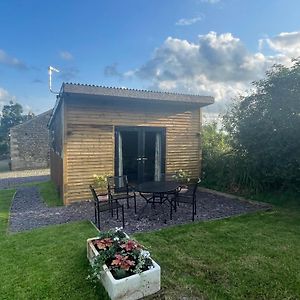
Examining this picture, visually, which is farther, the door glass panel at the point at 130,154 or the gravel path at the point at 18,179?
the gravel path at the point at 18,179

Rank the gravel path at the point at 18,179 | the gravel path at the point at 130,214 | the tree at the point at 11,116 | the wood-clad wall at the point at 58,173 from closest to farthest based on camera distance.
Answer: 1. the gravel path at the point at 130,214
2. the wood-clad wall at the point at 58,173
3. the gravel path at the point at 18,179
4. the tree at the point at 11,116

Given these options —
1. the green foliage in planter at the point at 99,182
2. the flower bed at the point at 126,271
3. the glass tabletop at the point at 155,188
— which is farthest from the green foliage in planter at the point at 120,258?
Result: the green foliage in planter at the point at 99,182

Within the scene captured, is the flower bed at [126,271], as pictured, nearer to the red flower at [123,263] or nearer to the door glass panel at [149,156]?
the red flower at [123,263]

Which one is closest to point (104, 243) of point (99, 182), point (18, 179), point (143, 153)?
point (99, 182)

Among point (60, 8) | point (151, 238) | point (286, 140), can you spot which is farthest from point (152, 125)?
point (60, 8)

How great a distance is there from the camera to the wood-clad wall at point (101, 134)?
6934 millimetres

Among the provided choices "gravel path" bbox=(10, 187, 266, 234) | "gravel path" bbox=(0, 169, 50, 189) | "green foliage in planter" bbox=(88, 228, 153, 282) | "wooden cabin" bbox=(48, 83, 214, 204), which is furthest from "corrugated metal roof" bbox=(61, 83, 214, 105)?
"gravel path" bbox=(0, 169, 50, 189)

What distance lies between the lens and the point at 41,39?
10906 millimetres

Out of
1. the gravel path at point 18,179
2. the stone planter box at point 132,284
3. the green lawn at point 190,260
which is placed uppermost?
the stone planter box at point 132,284

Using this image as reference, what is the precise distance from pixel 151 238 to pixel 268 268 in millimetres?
1851

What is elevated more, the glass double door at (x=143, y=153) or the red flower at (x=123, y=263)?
the glass double door at (x=143, y=153)

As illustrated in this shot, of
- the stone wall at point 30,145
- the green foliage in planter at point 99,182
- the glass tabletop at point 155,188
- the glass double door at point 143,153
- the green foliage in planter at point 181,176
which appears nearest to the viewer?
the glass tabletop at point 155,188

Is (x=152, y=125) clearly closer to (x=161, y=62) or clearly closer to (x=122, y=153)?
(x=122, y=153)

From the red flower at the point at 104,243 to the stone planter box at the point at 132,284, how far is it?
0.33 m
